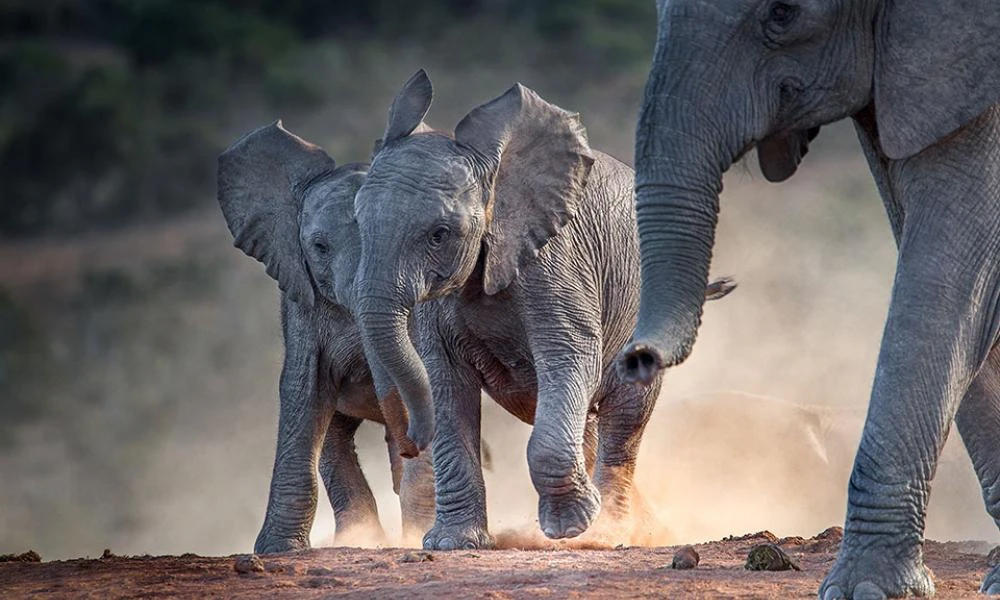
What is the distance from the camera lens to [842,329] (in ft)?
51.4

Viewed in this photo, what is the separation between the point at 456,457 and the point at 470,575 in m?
1.54

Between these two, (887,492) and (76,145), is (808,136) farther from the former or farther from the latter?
(76,145)

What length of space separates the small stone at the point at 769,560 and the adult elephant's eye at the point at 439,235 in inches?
68.2

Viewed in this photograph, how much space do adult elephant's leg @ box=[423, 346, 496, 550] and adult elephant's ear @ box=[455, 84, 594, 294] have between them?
1.58ft

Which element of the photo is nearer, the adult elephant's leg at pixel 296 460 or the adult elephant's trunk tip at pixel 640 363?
the adult elephant's trunk tip at pixel 640 363

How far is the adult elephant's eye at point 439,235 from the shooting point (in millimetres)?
7527

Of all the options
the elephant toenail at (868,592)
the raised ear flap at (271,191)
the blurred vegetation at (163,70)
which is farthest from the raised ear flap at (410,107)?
the blurred vegetation at (163,70)

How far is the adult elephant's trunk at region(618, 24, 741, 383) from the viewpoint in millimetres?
5301

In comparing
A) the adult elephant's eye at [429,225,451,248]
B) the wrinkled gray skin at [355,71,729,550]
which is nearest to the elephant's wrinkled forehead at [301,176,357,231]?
the wrinkled gray skin at [355,71,729,550]

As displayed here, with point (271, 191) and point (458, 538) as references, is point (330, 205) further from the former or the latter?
point (458, 538)

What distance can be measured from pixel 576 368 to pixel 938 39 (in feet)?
9.09

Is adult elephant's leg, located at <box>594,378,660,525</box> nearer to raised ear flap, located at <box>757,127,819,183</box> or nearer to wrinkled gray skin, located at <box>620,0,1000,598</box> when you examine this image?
raised ear flap, located at <box>757,127,819,183</box>

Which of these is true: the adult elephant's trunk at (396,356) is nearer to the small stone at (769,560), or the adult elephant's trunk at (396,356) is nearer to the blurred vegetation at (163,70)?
the small stone at (769,560)

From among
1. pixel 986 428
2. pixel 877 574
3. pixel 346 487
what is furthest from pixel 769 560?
pixel 346 487
